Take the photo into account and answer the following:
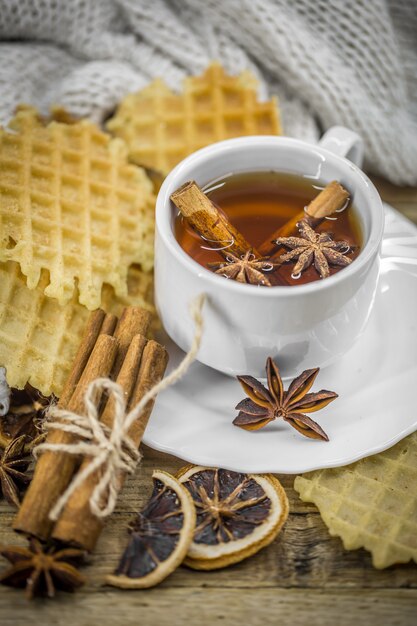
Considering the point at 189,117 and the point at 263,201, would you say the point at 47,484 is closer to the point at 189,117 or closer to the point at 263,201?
the point at 263,201

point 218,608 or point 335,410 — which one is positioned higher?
point 335,410

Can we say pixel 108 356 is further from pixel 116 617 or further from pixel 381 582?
pixel 381 582

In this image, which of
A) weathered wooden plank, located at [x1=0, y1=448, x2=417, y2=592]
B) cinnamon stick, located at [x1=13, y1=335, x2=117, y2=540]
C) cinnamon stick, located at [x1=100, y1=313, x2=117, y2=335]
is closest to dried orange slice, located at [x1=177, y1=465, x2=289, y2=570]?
weathered wooden plank, located at [x1=0, y1=448, x2=417, y2=592]

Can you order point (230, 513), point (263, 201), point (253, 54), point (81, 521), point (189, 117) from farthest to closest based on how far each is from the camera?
point (253, 54) < point (189, 117) < point (263, 201) < point (230, 513) < point (81, 521)

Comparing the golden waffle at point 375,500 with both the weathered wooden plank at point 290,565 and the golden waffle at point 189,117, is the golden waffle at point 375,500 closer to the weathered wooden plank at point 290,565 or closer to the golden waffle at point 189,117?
the weathered wooden plank at point 290,565

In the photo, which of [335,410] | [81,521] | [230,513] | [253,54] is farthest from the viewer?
[253,54]

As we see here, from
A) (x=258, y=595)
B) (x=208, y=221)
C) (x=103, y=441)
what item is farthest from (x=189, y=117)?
(x=258, y=595)
